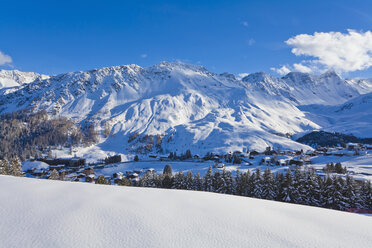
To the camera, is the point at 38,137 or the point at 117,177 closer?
the point at 117,177

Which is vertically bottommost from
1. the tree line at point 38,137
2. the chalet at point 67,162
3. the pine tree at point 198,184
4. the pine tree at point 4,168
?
the chalet at point 67,162

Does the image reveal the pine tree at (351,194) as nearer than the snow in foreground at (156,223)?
No

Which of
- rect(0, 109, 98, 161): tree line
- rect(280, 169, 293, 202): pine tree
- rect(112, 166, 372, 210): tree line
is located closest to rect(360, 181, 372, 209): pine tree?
rect(112, 166, 372, 210): tree line

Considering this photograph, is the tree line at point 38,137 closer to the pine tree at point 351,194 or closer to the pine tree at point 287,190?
the pine tree at point 287,190

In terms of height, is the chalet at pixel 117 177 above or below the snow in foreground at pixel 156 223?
below

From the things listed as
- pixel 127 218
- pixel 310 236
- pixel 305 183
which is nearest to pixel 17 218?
pixel 127 218

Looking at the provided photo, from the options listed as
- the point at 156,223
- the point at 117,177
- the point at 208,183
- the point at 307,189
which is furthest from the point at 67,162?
the point at 156,223

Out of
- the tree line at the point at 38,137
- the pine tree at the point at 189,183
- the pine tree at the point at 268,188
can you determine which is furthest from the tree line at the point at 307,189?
the tree line at the point at 38,137

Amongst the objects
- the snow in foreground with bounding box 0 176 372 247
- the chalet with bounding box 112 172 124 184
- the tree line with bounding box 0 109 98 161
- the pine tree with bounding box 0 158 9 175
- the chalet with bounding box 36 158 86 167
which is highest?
the tree line with bounding box 0 109 98 161

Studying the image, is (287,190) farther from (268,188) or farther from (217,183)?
(217,183)

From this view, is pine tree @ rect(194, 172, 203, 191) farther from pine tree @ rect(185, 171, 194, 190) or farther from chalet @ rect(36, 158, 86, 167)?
chalet @ rect(36, 158, 86, 167)

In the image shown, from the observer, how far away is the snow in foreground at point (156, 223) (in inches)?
274

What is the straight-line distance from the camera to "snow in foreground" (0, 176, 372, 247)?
6953 millimetres

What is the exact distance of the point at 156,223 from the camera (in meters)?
8.06
